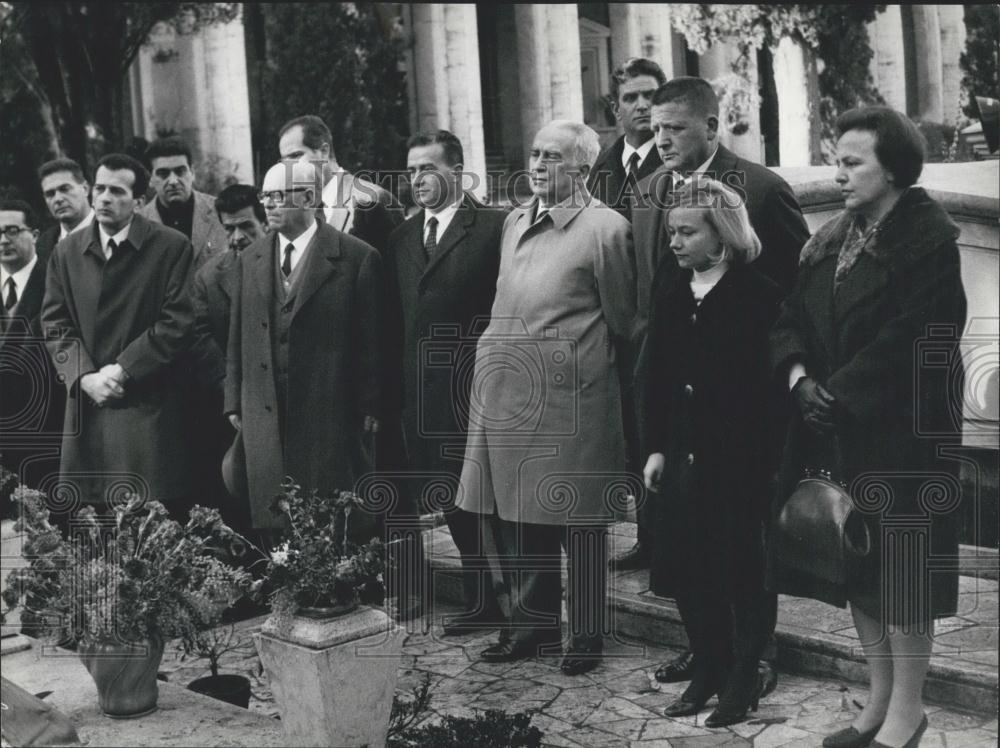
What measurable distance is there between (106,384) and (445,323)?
5.37 ft

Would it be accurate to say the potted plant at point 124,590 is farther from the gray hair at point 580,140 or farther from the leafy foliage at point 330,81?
the leafy foliage at point 330,81

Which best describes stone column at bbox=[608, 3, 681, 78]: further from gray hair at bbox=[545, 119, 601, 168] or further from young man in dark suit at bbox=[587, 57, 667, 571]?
gray hair at bbox=[545, 119, 601, 168]

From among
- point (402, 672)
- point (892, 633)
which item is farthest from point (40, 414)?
point (892, 633)

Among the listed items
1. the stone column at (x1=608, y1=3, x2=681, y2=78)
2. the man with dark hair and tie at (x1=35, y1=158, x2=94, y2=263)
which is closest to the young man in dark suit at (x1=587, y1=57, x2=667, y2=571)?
the man with dark hair and tie at (x1=35, y1=158, x2=94, y2=263)

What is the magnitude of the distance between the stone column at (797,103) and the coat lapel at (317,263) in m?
2.14

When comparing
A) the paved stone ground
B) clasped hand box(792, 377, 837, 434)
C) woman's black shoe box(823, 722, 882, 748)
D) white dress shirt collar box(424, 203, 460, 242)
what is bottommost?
the paved stone ground

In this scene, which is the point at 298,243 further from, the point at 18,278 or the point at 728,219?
the point at 728,219

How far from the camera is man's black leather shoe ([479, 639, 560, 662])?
593 cm

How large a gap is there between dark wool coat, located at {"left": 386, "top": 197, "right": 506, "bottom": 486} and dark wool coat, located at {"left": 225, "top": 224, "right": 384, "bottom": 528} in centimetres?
18

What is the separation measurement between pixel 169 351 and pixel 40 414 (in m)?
1.19

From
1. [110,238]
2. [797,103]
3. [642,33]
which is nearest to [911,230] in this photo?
[797,103]

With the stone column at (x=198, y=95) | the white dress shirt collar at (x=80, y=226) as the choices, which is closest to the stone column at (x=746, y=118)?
the white dress shirt collar at (x=80, y=226)

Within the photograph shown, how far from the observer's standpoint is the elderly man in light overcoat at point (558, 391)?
18.7 feet

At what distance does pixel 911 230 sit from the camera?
4.29 meters
